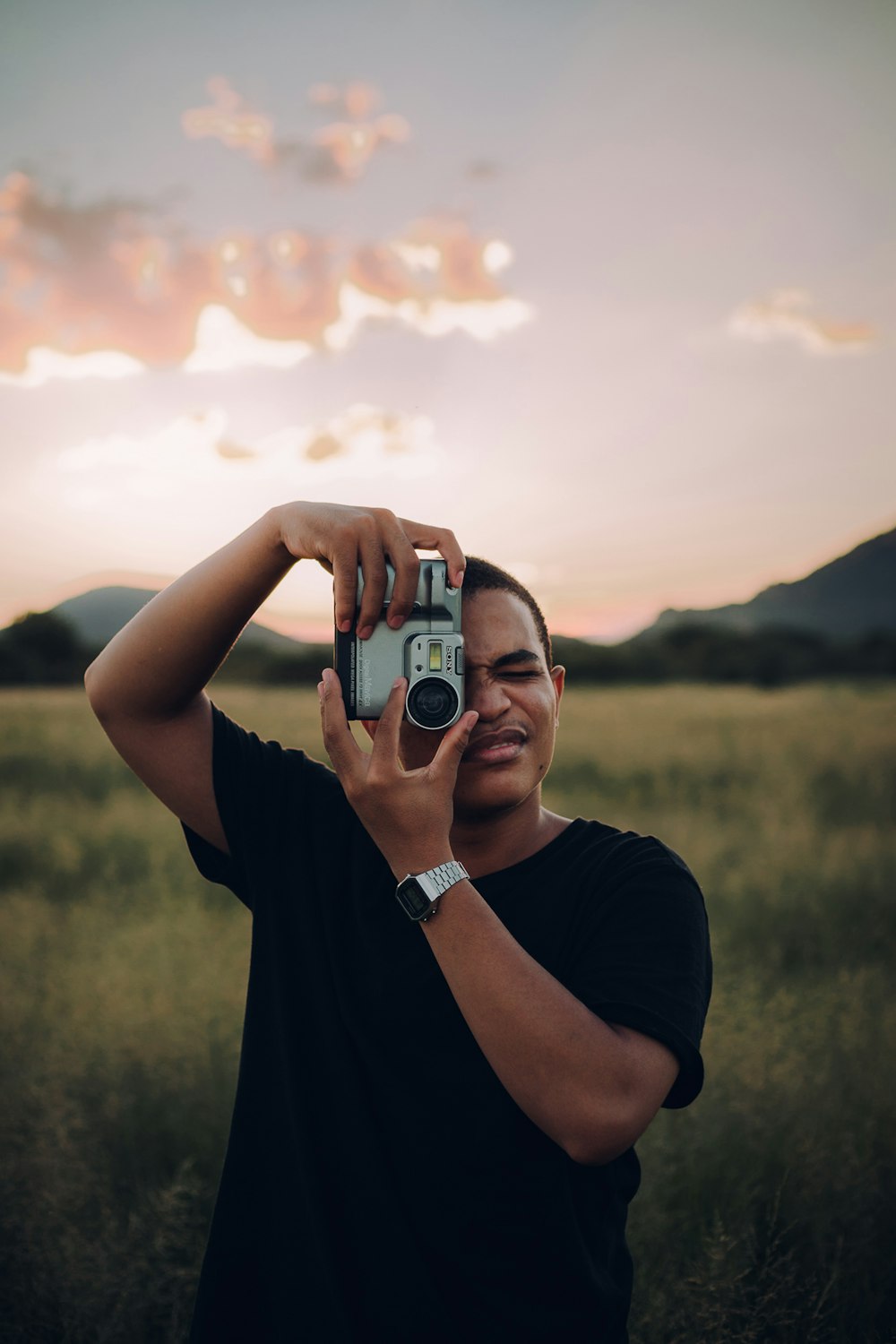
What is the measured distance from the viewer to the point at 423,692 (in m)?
1.42

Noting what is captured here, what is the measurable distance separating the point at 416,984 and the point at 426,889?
32 cm

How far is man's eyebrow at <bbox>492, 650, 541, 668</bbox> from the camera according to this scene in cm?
161

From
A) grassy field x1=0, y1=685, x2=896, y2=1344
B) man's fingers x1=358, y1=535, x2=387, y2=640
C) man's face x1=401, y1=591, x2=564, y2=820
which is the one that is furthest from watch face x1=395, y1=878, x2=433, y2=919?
grassy field x1=0, y1=685, x2=896, y2=1344

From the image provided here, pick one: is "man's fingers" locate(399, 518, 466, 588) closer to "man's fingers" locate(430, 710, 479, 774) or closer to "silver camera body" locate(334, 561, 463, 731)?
"silver camera body" locate(334, 561, 463, 731)

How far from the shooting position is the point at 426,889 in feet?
4.04

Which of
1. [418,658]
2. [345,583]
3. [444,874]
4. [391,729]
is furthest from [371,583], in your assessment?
[444,874]

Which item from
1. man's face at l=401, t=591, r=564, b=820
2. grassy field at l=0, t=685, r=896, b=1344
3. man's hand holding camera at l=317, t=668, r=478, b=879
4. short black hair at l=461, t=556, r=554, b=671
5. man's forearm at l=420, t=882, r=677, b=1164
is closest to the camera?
man's forearm at l=420, t=882, r=677, b=1164

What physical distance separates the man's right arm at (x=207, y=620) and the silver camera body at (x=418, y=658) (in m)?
0.03

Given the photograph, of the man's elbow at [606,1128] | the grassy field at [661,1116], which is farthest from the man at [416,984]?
the grassy field at [661,1116]

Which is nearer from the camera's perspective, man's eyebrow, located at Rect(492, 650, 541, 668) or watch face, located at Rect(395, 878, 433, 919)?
watch face, located at Rect(395, 878, 433, 919)

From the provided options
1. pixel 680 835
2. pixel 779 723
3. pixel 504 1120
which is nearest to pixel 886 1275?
pixel 504 1120

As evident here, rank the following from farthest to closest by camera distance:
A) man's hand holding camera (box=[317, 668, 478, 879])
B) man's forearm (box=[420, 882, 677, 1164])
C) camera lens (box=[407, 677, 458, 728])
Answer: camera lens (box=[407, 677, 458, 728])
man's hand holding camera (box=[317, 668, 478, 879])
man's forearm (box=[420, 882, 677, 1164])

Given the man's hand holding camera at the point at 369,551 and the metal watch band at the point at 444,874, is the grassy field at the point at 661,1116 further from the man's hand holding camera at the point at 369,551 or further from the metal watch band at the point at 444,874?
the man's hand holding camera at the point at 369,551

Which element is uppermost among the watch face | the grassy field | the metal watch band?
the metal watch band
